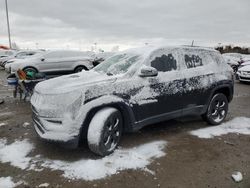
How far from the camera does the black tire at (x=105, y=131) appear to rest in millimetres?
4227

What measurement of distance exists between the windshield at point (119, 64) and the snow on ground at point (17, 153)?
6.35 feet

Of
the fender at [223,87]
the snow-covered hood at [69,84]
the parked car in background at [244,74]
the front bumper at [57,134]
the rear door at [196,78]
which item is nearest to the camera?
the front bumper at [57,134]

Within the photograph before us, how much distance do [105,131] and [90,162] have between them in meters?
0.51

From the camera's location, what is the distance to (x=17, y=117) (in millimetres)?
6934

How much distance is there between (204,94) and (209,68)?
2.01 feet

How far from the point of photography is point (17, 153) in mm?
4652

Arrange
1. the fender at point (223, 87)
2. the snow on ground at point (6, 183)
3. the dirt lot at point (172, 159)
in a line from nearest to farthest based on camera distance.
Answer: the snow on ground at point (6, 183) → the dirt lot at point (172, 159) → the fender at point (223, 87)

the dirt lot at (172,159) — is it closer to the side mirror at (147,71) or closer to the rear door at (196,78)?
the rear door at (196,78)

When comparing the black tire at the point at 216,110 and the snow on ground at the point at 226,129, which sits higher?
the black tire at the point at 216,110

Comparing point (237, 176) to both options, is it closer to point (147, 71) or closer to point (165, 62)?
point (147, 71)

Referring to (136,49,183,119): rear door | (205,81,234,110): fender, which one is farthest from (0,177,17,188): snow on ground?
(205,81,234,110): fender

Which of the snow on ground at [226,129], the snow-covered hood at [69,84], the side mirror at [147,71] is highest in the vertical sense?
the side mirror at [147,71]

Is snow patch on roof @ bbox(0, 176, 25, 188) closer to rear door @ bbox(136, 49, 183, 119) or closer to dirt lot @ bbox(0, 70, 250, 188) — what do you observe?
dirt lot @ bbox(0, 70, 250, 188)

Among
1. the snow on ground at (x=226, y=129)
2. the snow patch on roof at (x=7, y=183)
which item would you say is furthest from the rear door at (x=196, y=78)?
the snow patch on roof at (x=7, y=183)
